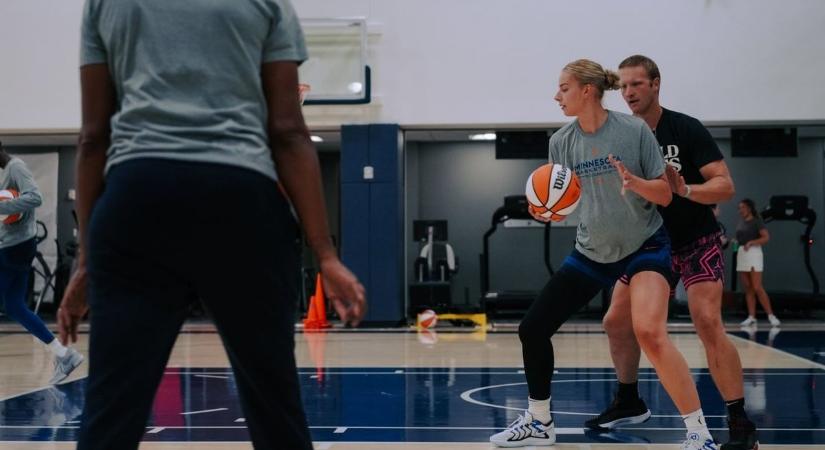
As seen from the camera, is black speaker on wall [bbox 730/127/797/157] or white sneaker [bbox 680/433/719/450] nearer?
white sneaker [bbox 680/433/719/450]

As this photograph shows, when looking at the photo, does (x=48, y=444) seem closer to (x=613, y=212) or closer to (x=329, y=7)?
(x=613, y=212)

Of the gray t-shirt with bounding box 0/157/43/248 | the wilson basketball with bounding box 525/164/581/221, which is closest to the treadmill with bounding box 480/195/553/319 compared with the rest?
the gray t-shirt with bounding box 0/157/43/248

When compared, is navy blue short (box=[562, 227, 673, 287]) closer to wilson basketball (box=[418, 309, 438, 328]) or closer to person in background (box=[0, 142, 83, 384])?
person in background (box=[0, 142, 83, 384])

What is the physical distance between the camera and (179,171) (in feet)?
6.28

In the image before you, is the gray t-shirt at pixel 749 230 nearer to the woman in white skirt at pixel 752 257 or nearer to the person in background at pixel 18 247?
the woman in white skirt at pixel 752 257

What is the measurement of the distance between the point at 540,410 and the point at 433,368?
339 centimetres

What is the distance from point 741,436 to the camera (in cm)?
448

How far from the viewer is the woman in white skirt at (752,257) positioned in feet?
44.0

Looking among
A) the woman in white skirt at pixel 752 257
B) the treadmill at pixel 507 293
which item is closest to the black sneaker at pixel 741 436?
the woman in white skirt at pixel 752 257

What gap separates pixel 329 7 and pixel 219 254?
12.1 metres

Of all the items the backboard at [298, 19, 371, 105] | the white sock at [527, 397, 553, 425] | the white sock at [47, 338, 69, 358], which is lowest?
the white sock at [527, 397, 553, 425]

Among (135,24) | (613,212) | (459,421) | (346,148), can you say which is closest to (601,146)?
(613,212)

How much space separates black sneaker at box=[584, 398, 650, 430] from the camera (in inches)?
201

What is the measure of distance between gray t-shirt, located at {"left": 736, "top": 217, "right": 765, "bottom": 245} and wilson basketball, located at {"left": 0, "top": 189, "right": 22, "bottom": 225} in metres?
10.2
